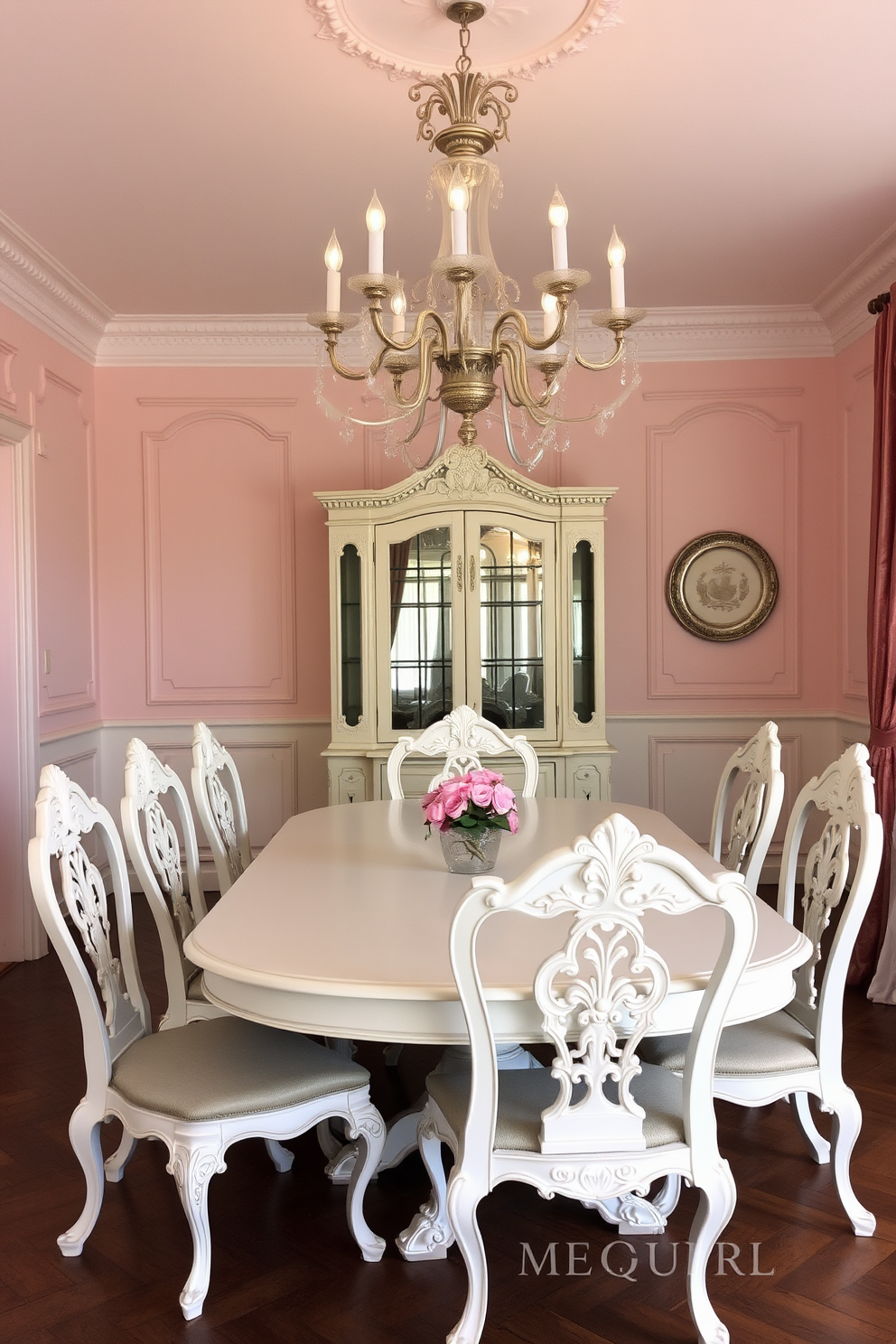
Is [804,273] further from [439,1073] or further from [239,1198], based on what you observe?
[239,1198]

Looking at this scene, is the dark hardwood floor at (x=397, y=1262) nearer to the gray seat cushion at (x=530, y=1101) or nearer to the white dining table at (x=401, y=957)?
the white dining table at (x=401, y=957)

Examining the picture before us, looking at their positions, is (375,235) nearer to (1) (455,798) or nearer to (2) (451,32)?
(2) (451,32)

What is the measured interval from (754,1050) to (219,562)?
147 inches

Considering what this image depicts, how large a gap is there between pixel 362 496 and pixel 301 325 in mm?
995

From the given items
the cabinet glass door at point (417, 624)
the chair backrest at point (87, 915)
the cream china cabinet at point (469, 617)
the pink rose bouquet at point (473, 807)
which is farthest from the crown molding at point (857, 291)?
the chair backrest at point (87, 915)

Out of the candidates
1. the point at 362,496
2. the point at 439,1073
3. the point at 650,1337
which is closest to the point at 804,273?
the point at 362,496

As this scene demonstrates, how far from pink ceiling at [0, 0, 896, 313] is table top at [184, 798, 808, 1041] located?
6.68 ft

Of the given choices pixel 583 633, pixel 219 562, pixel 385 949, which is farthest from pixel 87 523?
pixel 385 949

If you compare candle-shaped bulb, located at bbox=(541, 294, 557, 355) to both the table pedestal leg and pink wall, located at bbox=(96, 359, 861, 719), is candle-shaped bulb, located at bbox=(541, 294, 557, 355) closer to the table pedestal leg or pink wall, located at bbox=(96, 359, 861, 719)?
the table pedestal leg

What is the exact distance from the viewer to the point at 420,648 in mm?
4754

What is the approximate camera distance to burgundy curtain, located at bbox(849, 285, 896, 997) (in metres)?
3.82

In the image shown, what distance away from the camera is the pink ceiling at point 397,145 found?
265 centimetres

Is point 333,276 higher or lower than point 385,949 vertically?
higher

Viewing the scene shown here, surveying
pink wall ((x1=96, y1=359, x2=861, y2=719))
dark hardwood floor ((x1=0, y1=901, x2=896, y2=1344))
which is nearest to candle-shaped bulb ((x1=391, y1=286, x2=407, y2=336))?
dark hardwood floor ((x1=0, y1=901, x2=896, y2=1344))
